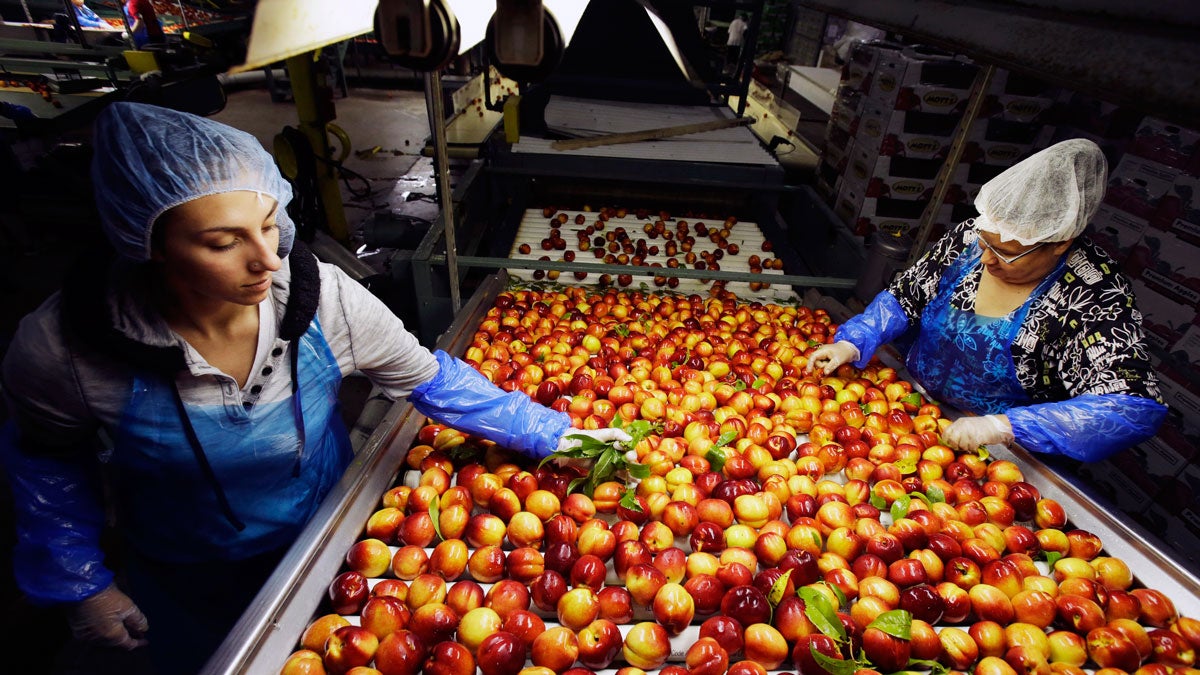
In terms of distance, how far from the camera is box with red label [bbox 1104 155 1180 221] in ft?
11.1

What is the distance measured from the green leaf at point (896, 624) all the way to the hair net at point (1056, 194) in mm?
1562

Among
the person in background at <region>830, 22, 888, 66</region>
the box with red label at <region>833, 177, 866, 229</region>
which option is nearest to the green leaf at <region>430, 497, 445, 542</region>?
the box with red label at <region>833, 177, 866, 229</region>

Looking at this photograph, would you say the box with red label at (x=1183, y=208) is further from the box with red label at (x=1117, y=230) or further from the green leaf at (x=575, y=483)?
the green leaf at (x=575, y=483)

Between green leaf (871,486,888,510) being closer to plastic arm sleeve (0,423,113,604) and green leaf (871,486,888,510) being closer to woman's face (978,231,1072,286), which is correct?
woman's face (978,231,1072,286)

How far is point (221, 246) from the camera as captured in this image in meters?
1.35

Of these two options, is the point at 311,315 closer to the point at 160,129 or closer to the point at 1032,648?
the point at 160,129

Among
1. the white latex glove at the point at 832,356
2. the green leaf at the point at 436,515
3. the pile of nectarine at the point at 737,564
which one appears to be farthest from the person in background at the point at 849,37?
the green leaf at the point at 436,515

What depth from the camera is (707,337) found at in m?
3.03

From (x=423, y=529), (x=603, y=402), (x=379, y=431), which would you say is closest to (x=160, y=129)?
(x=379, y=431)

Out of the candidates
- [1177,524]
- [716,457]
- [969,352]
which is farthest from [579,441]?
[1177,524]

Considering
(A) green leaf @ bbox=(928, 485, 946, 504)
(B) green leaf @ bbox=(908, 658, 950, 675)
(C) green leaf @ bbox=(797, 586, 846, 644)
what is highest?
(C) green leaf @ bbox=(797, 586, 846, 644)

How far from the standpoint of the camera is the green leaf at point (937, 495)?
1940 mm

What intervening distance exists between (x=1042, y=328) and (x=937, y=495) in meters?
0.91

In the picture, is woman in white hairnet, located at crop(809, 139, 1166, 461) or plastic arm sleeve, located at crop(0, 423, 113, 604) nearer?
plastic arm sleeve, located at crop(0, 423, 113, 604)
